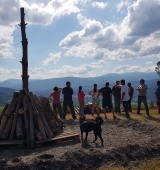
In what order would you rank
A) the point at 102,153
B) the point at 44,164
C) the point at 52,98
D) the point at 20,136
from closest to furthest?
the point at 44,164
the point at 102,153
the point at 20,136
the point at 52,98

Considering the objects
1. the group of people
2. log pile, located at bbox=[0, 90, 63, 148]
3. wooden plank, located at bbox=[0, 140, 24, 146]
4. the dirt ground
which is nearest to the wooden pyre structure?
log pile, located at bbox=[0, 90, 63, 148]

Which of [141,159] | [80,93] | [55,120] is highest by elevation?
[80,93]

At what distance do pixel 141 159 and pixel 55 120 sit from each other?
14.5 feet

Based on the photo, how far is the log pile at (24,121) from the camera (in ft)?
29.8

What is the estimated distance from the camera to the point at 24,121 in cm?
952

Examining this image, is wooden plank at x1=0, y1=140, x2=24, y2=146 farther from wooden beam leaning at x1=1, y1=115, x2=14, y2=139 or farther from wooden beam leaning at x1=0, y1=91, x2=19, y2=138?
wooden beam leaning at x1=0, y1=91, x2=19, y2=138

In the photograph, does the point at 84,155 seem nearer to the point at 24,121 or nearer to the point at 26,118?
the point at 26,118

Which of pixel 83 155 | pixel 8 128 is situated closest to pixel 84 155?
pixel 83 155

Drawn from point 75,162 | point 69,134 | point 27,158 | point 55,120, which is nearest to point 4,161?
point 27,158

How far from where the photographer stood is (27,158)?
7.24m

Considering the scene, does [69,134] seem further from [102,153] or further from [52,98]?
[52,98]

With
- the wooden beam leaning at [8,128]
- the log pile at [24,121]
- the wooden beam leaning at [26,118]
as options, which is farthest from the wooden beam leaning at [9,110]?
the wooden beam leaning at [26,118]

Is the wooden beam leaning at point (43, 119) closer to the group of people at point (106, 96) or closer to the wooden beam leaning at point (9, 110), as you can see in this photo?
the wooden beam leaning at point (9, 110)

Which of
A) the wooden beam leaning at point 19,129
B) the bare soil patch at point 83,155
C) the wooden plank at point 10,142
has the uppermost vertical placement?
the wooden beam leaning at point 19,129
